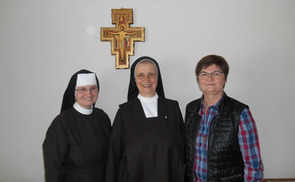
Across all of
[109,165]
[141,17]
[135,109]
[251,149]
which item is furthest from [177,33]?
[109,165]

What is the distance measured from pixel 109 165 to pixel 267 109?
2.40m

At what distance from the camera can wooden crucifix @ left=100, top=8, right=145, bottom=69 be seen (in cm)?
241

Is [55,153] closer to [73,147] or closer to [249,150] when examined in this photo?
[73,147]

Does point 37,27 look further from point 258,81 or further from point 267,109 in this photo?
point 267,109

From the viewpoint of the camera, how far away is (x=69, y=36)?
2455 millimetres

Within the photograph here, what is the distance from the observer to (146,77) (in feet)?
5.78

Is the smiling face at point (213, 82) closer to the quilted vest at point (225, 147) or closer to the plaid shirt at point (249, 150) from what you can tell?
the quilted vest at point (225, 147)

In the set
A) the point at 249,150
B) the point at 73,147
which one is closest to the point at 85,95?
the point at 73,147

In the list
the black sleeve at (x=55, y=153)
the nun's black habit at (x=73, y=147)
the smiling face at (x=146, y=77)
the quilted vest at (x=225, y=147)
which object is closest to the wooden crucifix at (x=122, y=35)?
the smiling face at (x=146, y=77)

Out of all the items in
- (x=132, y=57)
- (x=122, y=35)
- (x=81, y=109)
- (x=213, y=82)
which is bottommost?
(x=81, y=109)

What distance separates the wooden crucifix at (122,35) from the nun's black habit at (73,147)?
810mm

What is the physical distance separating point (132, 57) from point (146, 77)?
0.83 meters

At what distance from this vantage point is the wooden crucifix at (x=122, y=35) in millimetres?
2406

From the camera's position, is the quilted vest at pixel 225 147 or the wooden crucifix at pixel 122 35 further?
the wooden crucifix at pixel 122 35
